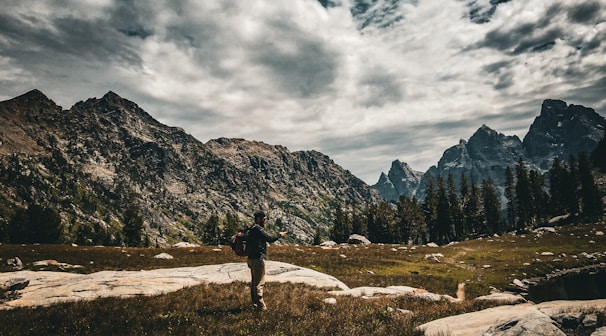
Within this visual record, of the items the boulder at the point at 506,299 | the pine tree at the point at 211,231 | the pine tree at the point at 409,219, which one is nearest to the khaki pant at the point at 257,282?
the boulder at the point at 506,299

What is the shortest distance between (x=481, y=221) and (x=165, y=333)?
380ft

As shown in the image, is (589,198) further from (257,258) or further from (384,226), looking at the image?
(257,258)

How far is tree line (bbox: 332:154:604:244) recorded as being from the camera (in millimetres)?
92375

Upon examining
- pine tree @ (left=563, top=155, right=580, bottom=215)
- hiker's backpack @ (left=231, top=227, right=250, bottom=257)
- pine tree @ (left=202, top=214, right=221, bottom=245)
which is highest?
pine tree @ (left=563, top=155, right=580, bottom=215)

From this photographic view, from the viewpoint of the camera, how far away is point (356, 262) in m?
41.5

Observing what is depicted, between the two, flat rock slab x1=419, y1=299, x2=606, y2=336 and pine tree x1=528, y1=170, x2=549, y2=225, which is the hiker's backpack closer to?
flat rock slab x1=419, y1=299, x2=606, y2=336

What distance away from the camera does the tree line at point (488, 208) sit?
92.4m

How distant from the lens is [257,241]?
44.5 ft

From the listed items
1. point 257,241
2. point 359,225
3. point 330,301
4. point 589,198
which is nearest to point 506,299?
point 330,301

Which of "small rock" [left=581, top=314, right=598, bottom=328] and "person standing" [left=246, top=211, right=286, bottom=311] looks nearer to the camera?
"small rock" [left=581, top=314, right=598, bottom=328]

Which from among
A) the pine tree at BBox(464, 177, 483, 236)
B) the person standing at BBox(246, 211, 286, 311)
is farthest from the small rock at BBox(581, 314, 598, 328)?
the pine tree at BBox(464, 177, 483, 236)

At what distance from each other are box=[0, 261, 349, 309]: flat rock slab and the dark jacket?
5828 millimetres

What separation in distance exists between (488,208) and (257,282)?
110812mm

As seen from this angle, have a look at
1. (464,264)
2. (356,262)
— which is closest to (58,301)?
(356,262)
